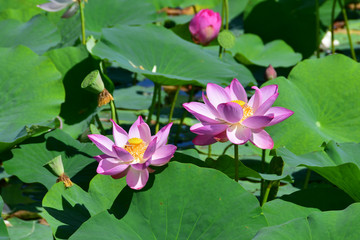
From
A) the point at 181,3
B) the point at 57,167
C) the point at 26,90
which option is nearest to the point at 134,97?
the point at 181,3

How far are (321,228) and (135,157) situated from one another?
392 mm

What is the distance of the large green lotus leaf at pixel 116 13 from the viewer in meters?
2.40

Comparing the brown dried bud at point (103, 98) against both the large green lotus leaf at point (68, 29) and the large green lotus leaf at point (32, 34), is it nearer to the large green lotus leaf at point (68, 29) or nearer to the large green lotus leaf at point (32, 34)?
the large green lotus leaf at point (32, 34)

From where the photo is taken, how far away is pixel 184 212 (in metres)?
1.06

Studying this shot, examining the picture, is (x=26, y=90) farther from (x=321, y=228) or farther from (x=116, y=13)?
(x=321, y=228)

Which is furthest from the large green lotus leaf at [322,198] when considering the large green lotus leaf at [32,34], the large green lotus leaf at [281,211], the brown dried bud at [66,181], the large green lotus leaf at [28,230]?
the large green lotus leaf at [32,34]

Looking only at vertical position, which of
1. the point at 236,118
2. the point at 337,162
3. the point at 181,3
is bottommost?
the point at 181,3

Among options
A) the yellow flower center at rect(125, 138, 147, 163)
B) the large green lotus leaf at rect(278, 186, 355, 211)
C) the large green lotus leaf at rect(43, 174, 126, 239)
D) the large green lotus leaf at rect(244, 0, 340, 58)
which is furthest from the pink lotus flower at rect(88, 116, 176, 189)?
the large green lotus leaf at rect(244, 0, 340, 58)

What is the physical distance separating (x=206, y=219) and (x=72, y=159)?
52 cm

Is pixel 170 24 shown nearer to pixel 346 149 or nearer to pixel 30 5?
pixel 30 5

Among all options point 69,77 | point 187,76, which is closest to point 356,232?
point 187,76

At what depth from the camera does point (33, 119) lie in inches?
62.4

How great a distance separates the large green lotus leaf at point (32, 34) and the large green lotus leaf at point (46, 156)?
56cm

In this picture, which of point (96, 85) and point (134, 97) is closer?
point (96, 85)
